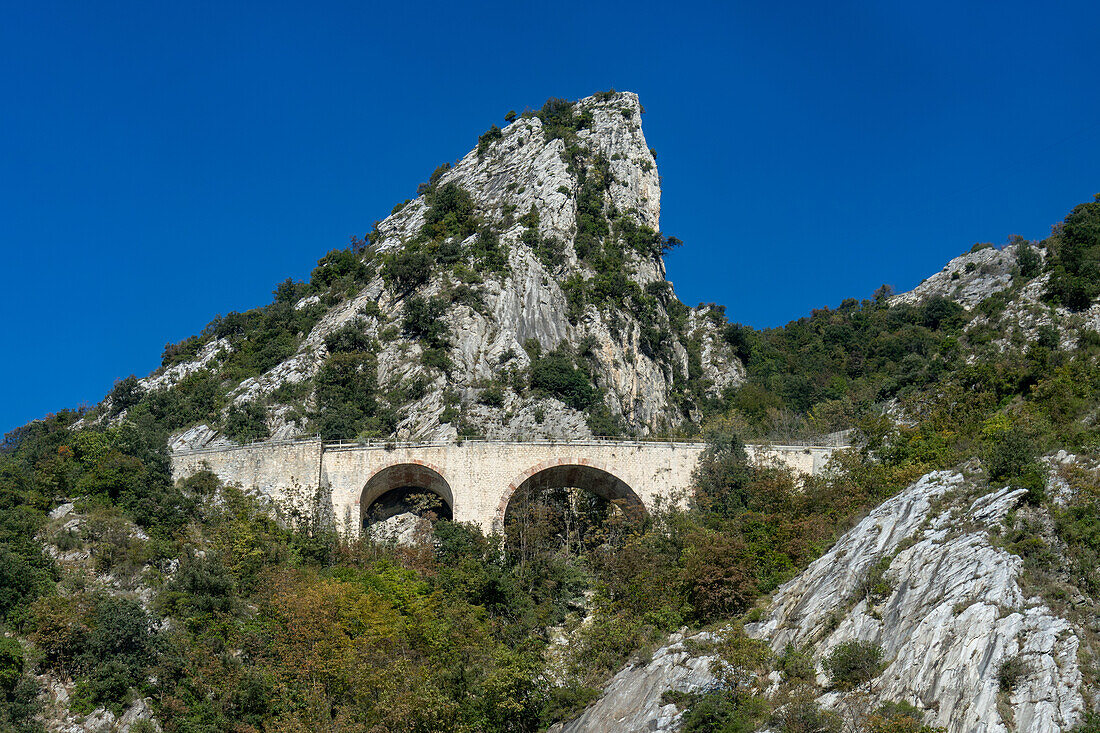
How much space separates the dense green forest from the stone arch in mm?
946

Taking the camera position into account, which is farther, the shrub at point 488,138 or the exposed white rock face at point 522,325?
the shrub at point 488,138

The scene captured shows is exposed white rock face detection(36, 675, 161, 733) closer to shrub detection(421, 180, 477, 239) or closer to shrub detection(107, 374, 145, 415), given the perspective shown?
shrub detection(107, 374, 145, 415)

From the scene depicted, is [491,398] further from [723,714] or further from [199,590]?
[723,714]

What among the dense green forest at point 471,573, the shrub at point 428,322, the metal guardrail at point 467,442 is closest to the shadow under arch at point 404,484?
the metal guardrail at point 467,442

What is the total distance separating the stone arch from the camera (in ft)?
152

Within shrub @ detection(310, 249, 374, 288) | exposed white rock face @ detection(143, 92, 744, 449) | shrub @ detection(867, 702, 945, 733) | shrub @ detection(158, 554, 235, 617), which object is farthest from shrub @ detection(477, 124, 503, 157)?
shrub @ detection(867, 702, 945, 733)

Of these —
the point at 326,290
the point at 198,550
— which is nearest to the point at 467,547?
the point at 198,550

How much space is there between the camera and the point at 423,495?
47656mm

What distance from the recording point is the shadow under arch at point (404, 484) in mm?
46500

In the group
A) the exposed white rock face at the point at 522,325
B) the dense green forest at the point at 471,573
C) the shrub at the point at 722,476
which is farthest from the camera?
the exposed white rock face at the point at 522,325

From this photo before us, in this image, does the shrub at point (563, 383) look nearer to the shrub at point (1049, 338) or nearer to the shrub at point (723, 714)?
the shrub at point (1049, 338)

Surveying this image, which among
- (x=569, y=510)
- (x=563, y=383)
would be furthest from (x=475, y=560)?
(x=563, y=383)

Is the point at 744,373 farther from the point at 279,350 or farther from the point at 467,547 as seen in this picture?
the point at 467,547

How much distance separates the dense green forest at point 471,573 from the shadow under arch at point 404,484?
2934 millimetres
